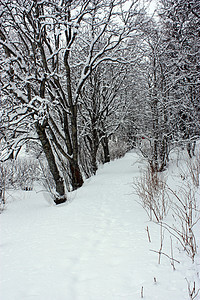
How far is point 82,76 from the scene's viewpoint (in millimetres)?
6355

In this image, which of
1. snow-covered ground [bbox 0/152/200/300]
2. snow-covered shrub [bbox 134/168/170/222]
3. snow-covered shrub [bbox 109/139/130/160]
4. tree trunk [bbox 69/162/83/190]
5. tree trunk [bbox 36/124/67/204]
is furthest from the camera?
snow-covered shrub [bbox 109/139/130/160]

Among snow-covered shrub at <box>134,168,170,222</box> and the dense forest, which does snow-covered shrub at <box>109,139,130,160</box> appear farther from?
snow-covered shrub at <box>134,168,170,222</box>

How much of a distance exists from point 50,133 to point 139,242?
188 inches

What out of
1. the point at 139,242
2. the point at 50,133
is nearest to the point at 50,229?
the point at 139,242

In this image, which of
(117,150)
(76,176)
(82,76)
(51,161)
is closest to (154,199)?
(51,161)

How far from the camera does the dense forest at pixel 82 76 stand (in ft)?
16.4

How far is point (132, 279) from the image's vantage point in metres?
1.60

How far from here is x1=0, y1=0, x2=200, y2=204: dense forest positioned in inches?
197

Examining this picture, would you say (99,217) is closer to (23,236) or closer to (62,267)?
(23,236)

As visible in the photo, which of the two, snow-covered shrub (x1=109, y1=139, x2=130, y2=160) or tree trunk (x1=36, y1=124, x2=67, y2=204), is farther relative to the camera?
snow-covered shrub (x1=109, y1=139, x2=130, y2=160)

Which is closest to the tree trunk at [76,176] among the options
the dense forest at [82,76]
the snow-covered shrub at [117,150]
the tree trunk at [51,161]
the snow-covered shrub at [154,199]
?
the dense forest at [82,76]

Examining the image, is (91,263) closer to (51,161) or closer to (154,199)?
(154,199)

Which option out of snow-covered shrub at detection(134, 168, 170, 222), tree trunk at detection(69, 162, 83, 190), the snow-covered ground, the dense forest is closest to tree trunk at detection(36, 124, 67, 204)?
the dense forest

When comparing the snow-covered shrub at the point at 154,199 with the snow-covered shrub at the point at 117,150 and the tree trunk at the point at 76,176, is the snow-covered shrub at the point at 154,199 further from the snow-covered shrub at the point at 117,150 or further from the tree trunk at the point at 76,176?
the snow-covered shrub at the point at 117,150
